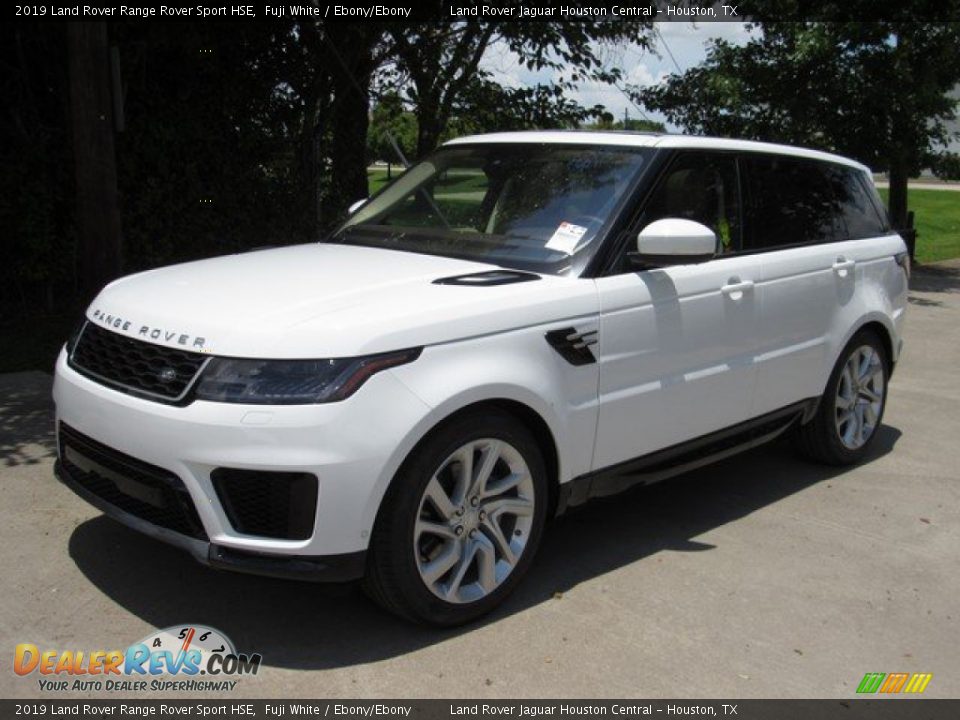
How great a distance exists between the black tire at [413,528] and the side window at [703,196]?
4.13 feet

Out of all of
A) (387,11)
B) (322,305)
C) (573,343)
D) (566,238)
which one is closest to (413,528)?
(322,305)

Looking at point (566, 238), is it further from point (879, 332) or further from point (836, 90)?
point (836, 90)

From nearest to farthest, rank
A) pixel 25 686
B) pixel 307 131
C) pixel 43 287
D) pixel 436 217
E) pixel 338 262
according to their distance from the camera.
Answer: pixel 25 686
pixel 338 262
pixel 436 217
pixel 43 287
pixel 307 131

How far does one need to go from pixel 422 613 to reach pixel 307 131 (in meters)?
7.56

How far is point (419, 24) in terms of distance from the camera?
31.4 ft

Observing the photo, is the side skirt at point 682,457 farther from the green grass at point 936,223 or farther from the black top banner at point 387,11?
the green grass at point 936,223

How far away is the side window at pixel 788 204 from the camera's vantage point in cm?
496

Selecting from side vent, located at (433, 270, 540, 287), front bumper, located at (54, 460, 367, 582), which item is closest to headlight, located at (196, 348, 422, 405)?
front bumper, located at (54, 460, 367, 582)

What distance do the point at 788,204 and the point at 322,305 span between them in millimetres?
2836

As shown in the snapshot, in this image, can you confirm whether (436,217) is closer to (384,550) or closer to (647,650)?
(384,550)

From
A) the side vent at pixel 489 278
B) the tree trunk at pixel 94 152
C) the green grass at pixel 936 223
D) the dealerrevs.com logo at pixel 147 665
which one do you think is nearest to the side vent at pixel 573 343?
the side vent at pixel 489 278

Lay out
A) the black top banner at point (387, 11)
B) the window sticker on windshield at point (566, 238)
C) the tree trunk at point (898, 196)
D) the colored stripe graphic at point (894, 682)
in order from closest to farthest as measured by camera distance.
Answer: the colored stripe graphic at point (894, 682) → the window sticker on windshield at point (566, 238) → the black top banner at point (387, 11) → the tree trunk at point (898, 196)

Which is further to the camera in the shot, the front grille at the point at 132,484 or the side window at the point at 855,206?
the side window at the point at 855,206

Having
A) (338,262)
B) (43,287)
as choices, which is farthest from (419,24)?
(338,262)
